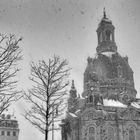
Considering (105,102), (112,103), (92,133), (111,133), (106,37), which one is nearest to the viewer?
(92,133)

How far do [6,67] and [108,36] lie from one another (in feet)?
246

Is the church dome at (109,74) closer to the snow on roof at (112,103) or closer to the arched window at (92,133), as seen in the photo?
the snow on roof at (112,103)

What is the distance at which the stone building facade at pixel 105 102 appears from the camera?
68500mm

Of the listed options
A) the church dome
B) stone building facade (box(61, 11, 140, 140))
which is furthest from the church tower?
the church dome

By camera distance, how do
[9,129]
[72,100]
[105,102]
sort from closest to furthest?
1. [105,102]
2. [9,129]
3. [72,100]

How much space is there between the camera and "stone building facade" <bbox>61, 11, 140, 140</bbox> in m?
68.5

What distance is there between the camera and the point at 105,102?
75.7 meters

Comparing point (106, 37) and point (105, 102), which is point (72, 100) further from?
point (106, 37)

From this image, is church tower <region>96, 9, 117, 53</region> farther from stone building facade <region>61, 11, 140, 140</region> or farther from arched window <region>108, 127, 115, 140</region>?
arched window <region>108, 127, 115, 140</region>

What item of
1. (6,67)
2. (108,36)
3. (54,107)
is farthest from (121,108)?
(6,67)

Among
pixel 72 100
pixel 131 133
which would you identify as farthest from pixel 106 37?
pixel 131 133

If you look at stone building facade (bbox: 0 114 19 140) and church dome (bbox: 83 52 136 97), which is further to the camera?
church dome (bbox: 83 52 136 97)

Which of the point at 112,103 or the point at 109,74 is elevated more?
the point at 109,74

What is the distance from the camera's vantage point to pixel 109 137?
6738cm
